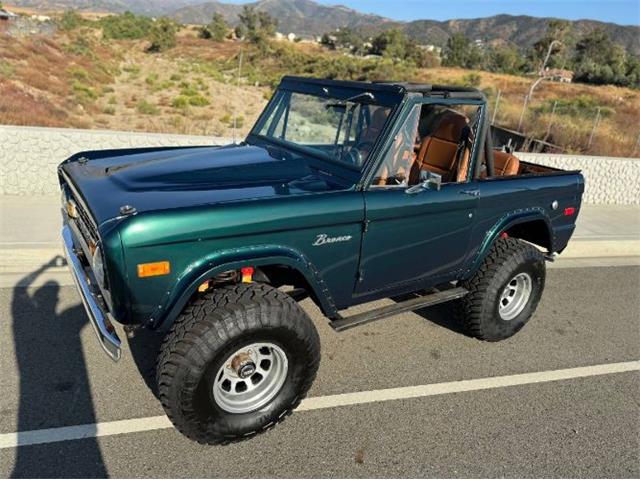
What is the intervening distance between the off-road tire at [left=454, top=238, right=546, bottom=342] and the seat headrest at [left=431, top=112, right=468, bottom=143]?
95cm

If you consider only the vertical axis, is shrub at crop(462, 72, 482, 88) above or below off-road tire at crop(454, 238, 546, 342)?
above

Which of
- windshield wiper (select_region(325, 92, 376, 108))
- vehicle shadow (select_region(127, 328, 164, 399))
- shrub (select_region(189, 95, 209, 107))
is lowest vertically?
vehicle shadow (select_region(127, 328, 164, 399))

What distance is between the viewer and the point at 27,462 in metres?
2.62

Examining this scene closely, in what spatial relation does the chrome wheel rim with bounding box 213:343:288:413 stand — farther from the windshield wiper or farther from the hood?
the windshield wiper

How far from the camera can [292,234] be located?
9.36ft

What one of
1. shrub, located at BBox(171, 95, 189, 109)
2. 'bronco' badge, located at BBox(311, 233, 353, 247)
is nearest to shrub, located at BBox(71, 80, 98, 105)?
shrub, located at BBox(171, 95, 189, 109)

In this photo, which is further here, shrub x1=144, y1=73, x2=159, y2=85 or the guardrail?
shrub x1=144, y1=73, x2=159, y2=85

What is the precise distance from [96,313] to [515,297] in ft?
11.0

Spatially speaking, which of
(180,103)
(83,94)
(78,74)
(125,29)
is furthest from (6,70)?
(125,29)

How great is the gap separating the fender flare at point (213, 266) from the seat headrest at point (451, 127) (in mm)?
1775

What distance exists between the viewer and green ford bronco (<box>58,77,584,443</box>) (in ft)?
8.63

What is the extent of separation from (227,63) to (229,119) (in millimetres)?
26164

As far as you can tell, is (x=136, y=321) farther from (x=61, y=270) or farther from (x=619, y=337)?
(x=619, y=337)

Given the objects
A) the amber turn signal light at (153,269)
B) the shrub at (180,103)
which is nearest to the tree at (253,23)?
the shrub at (180,103)
